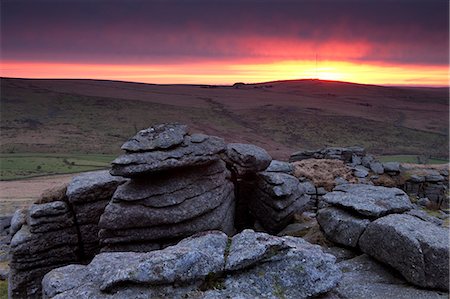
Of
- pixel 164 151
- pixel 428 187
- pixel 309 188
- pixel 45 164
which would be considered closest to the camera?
pixel 164 151

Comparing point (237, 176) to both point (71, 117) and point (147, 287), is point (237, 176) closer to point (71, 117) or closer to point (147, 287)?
point (147, 287)

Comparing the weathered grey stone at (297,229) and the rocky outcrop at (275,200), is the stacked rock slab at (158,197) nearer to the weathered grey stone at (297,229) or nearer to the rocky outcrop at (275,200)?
the rocky outcrop at (275,200)

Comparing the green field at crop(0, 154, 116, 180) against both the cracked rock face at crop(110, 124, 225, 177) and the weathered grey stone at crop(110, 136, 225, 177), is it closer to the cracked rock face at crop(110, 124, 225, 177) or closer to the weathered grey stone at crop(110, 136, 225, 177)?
the cracked rock face at crop(110, 124, 225, 177)

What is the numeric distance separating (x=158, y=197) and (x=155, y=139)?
113 inches

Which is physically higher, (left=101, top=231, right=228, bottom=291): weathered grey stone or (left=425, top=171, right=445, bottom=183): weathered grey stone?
(left=101, top=231, right=228, bottom=291): weathered grey stone

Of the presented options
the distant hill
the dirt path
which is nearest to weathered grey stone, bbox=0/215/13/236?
the dirt path

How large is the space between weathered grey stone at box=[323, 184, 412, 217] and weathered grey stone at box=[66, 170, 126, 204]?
1125 cm

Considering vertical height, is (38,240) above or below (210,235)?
below

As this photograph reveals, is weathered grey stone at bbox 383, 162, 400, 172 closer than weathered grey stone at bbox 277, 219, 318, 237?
No

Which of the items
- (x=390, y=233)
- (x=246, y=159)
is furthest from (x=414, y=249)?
(x=246, y=159)

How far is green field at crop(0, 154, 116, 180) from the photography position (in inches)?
3223

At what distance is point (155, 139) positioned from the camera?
21.1m

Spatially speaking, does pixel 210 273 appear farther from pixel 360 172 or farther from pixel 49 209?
pixel 360 172

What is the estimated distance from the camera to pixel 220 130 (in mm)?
144250
